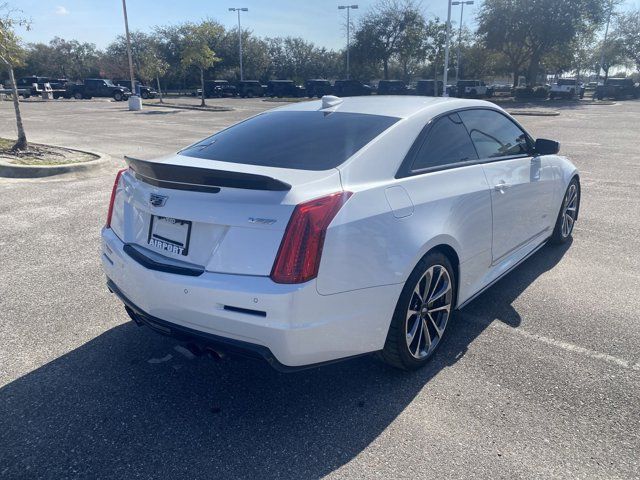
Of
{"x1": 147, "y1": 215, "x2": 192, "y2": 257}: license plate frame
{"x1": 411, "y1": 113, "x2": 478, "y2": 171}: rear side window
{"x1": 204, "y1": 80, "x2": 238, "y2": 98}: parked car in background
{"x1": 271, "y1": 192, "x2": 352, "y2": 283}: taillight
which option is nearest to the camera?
{"x1": 271, "y1": 192, "x2": 352, "y2": 283}: taillight

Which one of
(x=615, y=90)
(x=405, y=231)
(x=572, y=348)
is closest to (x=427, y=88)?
(x=615, y=90)

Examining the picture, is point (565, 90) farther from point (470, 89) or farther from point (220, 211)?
point (220, 211)

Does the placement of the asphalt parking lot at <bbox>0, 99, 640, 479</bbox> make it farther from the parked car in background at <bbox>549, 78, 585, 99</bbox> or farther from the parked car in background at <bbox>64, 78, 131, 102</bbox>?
the parked car in background at <bbox>64, 78, 131, 102</bbox>

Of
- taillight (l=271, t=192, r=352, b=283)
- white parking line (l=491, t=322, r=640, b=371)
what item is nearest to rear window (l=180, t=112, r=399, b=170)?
taillight (l=271, t=192, r=352, b=283)

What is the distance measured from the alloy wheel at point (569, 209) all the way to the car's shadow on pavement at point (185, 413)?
8.80 ft

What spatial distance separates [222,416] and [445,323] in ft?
5.19

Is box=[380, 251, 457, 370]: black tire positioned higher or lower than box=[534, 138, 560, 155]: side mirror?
lower

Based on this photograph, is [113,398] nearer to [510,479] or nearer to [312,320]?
[312,320]

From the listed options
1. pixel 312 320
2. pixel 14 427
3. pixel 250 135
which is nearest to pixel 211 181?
pixel 312 320

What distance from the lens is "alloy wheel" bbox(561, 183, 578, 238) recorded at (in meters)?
5.44

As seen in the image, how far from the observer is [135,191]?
10.0ft

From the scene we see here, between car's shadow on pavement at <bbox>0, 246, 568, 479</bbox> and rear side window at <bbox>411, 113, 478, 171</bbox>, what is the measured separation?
1.29m

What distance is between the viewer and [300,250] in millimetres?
2416

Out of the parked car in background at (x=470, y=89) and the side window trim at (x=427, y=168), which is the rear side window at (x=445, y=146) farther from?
the parked car in background at (x=470, y=89)
